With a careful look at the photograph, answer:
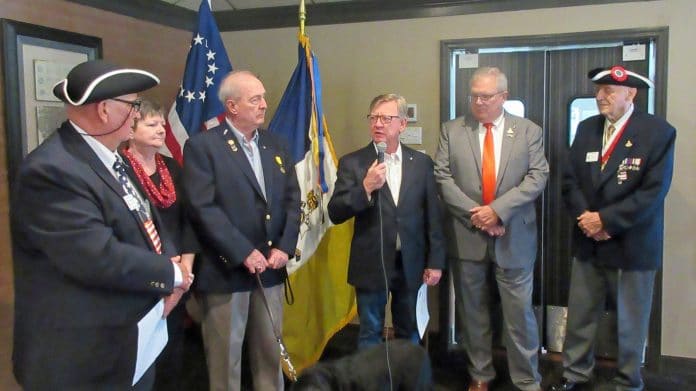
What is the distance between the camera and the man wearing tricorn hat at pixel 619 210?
2.47 meters

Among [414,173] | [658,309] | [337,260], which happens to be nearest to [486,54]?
[414,173]

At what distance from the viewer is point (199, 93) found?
9.70ft

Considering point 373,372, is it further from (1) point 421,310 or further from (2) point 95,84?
(2) point 95,84

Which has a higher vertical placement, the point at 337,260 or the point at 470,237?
the point at 470,237

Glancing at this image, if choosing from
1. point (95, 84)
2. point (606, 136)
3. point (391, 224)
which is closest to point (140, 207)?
point (95, 84)

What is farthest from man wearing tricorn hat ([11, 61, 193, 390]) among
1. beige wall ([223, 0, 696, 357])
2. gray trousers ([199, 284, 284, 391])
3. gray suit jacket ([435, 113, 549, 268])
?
beige wall ([223, 0, 696, 357])

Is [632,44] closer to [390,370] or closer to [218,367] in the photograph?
[390,370]

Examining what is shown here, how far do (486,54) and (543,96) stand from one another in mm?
415

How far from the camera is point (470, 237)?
8.70 ft

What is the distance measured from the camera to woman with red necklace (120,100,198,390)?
86.8 inches

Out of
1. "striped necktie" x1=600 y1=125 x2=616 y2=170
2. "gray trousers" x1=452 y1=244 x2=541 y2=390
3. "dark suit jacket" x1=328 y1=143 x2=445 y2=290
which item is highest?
"striped necktie" x1=600 y1=125 x2=616 y2=170

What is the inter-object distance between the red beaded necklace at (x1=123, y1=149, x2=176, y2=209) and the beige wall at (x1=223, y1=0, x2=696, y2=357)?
143 cm

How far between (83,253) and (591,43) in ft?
9.21

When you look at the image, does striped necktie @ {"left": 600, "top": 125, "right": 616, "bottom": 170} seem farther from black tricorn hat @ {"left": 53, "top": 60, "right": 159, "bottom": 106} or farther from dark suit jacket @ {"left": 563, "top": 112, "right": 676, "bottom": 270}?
black tricorn hat @ {"left": 53, "top": 60, "right": 159, "bottom": 106}
